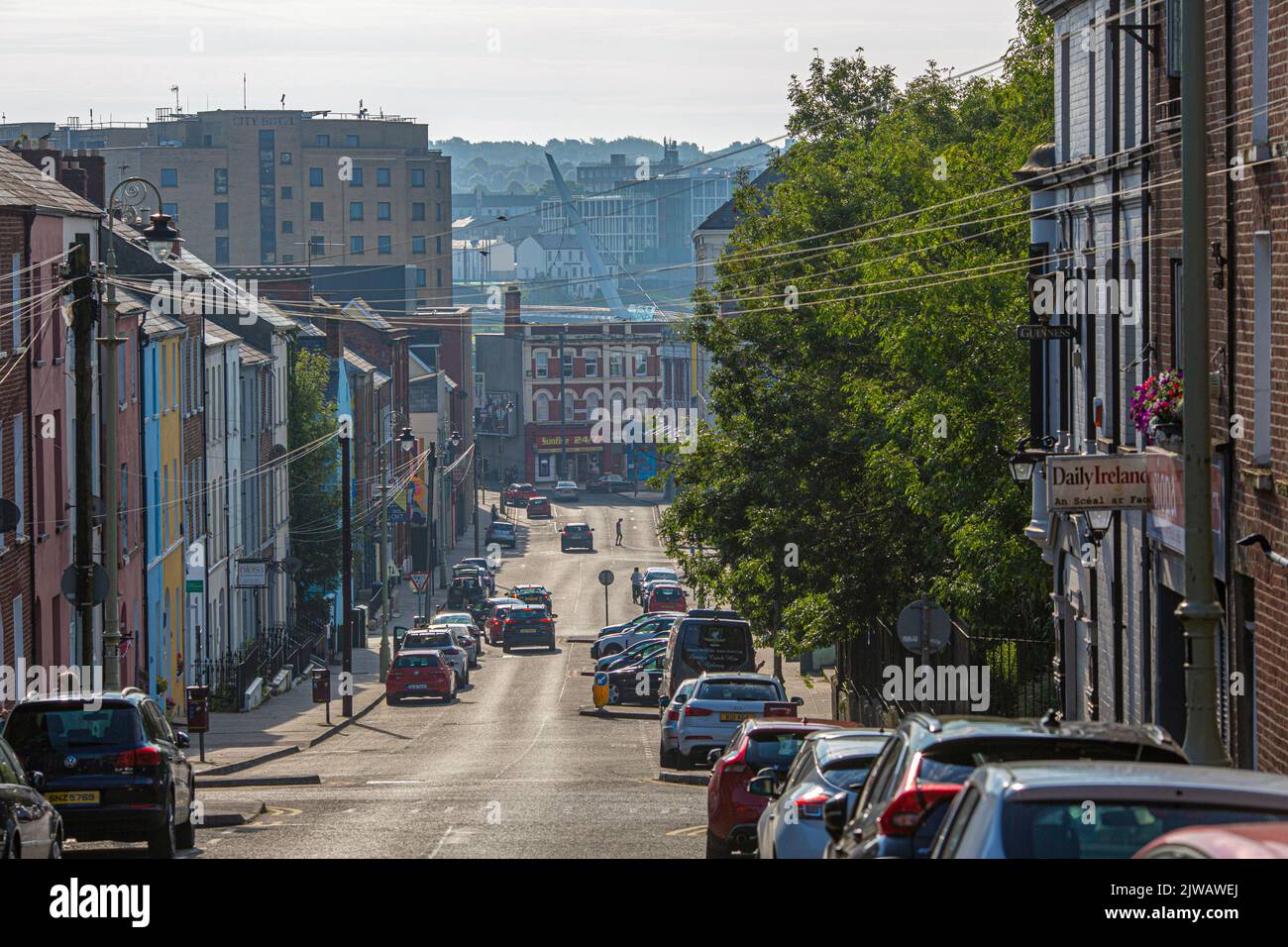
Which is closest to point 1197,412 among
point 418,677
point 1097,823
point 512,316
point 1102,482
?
point 1102,482

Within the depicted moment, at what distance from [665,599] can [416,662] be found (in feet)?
92.4

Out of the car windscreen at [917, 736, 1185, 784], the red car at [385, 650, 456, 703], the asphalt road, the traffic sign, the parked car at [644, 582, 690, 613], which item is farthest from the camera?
the parked car at [644, 582, 690, 613]

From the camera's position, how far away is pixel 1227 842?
5.96m

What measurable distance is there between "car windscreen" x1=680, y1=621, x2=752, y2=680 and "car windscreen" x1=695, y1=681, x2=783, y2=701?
1238 cm

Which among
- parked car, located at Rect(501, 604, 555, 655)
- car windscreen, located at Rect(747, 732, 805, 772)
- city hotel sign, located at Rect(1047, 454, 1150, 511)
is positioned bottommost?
parked car, located at Rect(501, 604, 555, 655)

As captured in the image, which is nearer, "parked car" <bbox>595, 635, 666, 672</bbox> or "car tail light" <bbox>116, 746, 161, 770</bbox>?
"car tail light" <bbox>116, 746, 161, 770</bbox>

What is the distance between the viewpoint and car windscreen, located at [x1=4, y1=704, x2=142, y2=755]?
17922 millimetres

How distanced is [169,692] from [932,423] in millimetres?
22483

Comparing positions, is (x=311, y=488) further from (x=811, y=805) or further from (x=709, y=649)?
(x=811, y=805)

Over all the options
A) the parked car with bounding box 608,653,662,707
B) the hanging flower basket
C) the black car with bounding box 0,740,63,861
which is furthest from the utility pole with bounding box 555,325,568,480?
the black car with bounding box 0,740,63,861

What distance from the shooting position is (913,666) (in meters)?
35.8

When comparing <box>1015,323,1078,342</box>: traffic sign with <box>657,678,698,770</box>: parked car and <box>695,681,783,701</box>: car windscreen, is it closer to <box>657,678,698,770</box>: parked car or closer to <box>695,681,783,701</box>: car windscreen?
<box>695,681,783,701</box>: car windscreen
